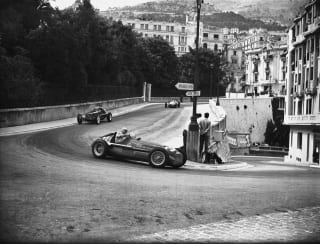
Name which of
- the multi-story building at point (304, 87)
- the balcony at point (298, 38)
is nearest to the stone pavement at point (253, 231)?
the multi-story building at point (304, 87)

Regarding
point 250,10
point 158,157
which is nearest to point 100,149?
point 158,157

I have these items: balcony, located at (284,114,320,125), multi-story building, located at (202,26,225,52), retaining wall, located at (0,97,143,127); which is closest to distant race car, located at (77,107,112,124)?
retaining wall, located at (0,97,143,127)

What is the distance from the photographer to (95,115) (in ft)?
72.2

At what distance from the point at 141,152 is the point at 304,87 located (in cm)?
1006

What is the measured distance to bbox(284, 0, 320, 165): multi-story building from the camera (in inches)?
591

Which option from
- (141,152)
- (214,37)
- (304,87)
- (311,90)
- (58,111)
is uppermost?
(214,37)

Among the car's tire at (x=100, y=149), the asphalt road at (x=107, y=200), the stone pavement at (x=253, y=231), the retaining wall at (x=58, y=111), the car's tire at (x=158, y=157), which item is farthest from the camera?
the retaining wall at (x=58, y=111)

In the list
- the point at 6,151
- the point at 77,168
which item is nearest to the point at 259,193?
the point at 77,168

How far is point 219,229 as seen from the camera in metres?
6.13

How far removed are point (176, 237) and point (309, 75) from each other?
17.9 meters

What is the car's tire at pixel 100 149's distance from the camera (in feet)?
50.5

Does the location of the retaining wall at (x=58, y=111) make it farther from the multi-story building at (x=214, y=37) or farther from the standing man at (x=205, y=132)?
the multi-story building at (x=214, y=37)

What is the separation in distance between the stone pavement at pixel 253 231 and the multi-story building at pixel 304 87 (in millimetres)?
5270

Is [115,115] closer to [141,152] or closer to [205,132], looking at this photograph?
[205,132]
